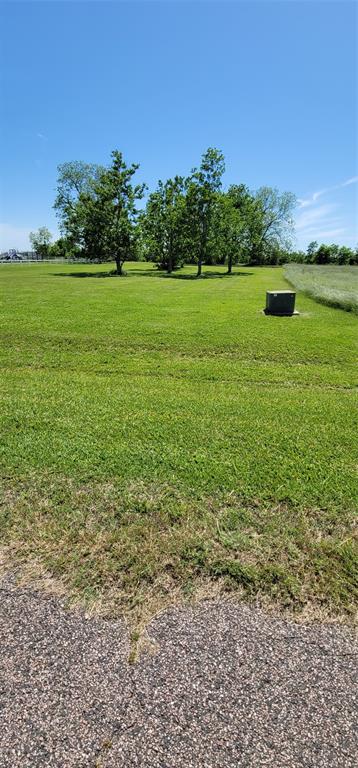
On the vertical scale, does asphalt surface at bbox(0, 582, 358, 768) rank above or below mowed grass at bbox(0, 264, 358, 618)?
below

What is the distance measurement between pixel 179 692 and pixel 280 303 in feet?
37.3

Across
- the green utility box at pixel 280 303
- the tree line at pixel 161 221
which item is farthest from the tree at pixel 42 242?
the green utility box at pixel 280 303

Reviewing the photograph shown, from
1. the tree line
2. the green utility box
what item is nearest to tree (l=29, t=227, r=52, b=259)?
the tree line

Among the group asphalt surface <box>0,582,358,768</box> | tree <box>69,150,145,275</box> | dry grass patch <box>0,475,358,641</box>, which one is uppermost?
tree <box>69,150,145,275</box>

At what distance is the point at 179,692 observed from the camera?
1689mm

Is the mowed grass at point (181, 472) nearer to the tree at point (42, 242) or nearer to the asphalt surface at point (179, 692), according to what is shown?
the asphalt surface at point (179, 692)

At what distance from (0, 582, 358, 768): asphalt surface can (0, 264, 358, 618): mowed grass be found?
0.24 m

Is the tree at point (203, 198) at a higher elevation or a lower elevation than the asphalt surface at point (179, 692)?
higher

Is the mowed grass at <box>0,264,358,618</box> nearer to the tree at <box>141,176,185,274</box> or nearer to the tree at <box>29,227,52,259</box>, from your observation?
the tree at <box>141,176,185,274</box>

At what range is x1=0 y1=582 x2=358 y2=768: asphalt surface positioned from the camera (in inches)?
58.4

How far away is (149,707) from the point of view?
5.33 ft

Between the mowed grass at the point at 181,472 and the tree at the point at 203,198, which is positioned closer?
the mowed grass at the point at 181,472

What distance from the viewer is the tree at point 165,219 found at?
31.8m

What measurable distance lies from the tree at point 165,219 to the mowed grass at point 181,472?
27.4m
